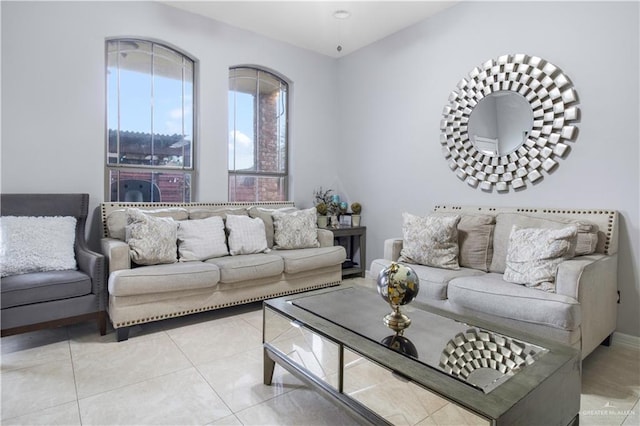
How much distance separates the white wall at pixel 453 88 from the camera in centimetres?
257

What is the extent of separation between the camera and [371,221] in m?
4.44

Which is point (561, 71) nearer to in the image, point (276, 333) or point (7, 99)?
point (276, 333)

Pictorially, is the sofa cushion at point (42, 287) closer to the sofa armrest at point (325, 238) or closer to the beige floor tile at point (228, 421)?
the beige floor tile at point (228, 421)

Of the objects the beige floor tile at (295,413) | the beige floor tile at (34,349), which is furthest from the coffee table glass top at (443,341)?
the beige floor tile at (34,349)

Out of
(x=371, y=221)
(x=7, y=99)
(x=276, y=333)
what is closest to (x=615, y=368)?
(x=276, y=333)

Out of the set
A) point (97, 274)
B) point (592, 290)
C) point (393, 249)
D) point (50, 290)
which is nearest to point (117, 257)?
point (97, 274)

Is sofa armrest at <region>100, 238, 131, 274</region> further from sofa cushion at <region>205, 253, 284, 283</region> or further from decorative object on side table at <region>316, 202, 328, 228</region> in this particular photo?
decorative object on side table at <region>316, 202, 328, 228</region>

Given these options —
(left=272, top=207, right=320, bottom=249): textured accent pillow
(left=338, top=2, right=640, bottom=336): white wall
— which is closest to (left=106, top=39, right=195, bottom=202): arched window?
(left=272, top=207, right=320, bottom=249): textured accent pillow

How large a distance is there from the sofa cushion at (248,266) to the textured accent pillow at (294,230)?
0.37 metres

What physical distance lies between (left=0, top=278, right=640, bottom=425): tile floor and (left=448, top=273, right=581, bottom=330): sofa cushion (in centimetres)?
40

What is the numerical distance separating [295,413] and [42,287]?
1.80 meters

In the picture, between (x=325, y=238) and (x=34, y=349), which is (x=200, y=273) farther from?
(x=325, y=238)

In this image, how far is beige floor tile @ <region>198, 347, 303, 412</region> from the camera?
6.16ft

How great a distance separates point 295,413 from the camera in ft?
5.78
